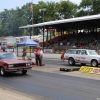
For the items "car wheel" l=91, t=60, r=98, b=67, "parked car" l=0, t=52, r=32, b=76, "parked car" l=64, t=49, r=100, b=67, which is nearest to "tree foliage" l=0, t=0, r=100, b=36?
"parked car" l=64, t=49, r=100, b=67

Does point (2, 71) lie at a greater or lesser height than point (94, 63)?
lesser

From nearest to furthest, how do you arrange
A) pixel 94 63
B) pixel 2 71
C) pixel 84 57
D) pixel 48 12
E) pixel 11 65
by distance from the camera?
pixel 11 65 → pixel 2 71 → pixel 94 63 → pixel 84 57 → pixel 48 12

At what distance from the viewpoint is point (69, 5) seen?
88562 mm

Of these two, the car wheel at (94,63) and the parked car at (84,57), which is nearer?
the car wheel at (94,63)

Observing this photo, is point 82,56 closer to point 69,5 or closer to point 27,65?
point 27,65

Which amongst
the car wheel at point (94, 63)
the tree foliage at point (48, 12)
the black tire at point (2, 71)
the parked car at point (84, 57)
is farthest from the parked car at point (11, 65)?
the tree foliage at point (48, 12)

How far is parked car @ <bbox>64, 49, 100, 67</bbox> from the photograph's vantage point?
22.5 metres

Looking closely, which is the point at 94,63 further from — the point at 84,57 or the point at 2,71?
the point at 2,71

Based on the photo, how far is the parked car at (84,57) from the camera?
2254cm

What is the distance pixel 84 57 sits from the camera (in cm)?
2328

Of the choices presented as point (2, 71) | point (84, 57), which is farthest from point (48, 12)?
point (2, 71)

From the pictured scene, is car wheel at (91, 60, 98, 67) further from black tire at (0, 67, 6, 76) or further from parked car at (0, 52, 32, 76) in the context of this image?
black tire at (0, 67, 6, 76)

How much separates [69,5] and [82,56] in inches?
2641

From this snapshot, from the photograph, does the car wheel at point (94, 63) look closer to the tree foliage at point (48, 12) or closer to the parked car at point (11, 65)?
the parked car at point (11, 65)
